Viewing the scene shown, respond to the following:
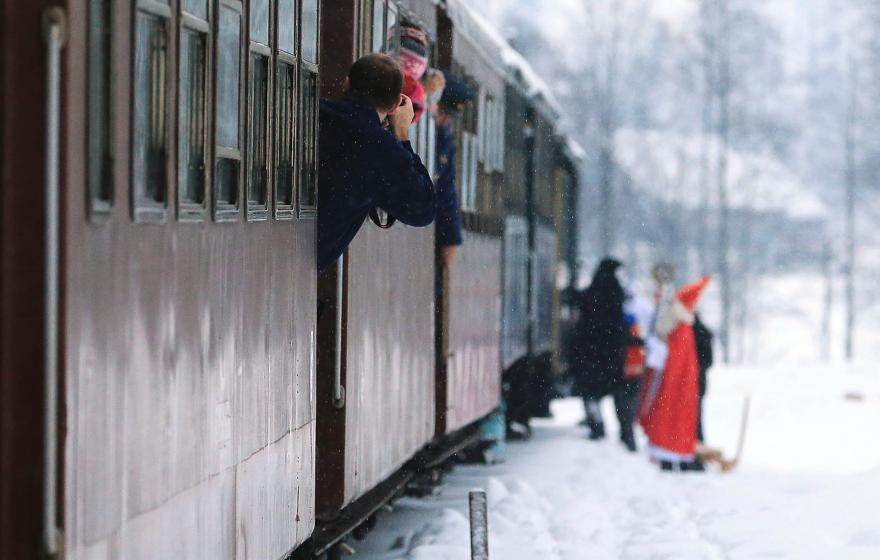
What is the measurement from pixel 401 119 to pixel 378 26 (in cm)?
109

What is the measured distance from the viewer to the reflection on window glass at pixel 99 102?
3.67 m

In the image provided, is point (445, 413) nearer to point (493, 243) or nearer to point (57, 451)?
point (493, 243)

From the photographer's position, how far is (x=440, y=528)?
961cm

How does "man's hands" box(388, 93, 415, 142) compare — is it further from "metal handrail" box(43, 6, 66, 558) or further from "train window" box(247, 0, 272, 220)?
"metal handrail" box(43, 6, 66, 558)

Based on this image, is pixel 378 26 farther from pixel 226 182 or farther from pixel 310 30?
pixel 226 182

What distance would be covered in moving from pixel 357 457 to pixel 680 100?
138ft

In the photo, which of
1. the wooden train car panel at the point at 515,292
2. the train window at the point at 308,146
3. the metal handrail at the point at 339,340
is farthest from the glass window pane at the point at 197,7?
the wooden train car panel at the point at 515,292

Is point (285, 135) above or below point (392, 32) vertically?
below

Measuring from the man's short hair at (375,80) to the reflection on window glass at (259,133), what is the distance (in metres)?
0.87

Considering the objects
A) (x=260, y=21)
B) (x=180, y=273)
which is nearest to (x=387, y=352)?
(x=260, y=21)

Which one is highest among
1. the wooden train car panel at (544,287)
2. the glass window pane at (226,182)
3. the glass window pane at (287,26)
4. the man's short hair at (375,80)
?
the glass window pane at (287,26)

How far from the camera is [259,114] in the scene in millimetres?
5293

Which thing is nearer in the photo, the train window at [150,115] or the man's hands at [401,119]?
the train window at [150,115]

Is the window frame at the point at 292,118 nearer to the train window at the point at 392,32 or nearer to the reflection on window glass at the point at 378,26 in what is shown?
the reflection on window glass at the point at 378,26
